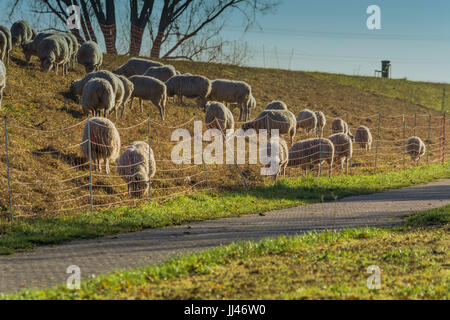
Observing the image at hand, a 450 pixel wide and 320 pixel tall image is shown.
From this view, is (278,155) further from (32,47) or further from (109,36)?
(109,36)

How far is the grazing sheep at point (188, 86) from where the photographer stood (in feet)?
78.7

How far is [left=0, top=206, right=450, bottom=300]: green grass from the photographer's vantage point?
20.1ft

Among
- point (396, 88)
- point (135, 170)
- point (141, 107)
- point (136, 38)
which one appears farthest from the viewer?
point (396, 88)

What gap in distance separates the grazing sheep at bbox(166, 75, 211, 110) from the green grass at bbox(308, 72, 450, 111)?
2266 cm

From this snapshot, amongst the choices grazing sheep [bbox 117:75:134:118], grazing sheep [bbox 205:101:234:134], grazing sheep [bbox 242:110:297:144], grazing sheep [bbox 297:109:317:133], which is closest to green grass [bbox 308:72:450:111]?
grazing sheep [bbox 297:109:317:133]

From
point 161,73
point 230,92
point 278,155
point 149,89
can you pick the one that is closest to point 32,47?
point 161,73

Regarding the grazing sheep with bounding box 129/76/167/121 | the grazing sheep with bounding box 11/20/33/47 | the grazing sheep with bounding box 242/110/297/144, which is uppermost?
the grazing sheep with bounding box 11/20/33/47

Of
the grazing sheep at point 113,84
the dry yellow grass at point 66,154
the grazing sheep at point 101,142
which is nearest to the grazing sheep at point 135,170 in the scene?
the dry yellow grass at point 66,154

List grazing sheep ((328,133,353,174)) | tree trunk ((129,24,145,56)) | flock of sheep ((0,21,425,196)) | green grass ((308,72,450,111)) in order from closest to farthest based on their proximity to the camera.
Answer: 1. flock of sheep ((0,21,425,196))
2. grazing sheep ((328,133,353,174))
3. tree trunk ((129,24,145,56))
4. green grass ((308,72,450,111))

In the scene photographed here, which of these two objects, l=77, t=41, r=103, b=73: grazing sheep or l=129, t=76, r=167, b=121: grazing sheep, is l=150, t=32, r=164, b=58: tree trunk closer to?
l=77, t=41, r=103, b=73: grazing sheep

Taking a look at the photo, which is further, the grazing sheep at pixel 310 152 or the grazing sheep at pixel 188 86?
the grazing sheep at pixel 188 86

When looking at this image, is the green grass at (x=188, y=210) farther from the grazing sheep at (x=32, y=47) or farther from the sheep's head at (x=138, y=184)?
the grazing sheep at (x=32, y=47)

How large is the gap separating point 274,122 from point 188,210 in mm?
10667

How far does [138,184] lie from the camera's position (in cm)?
1343
